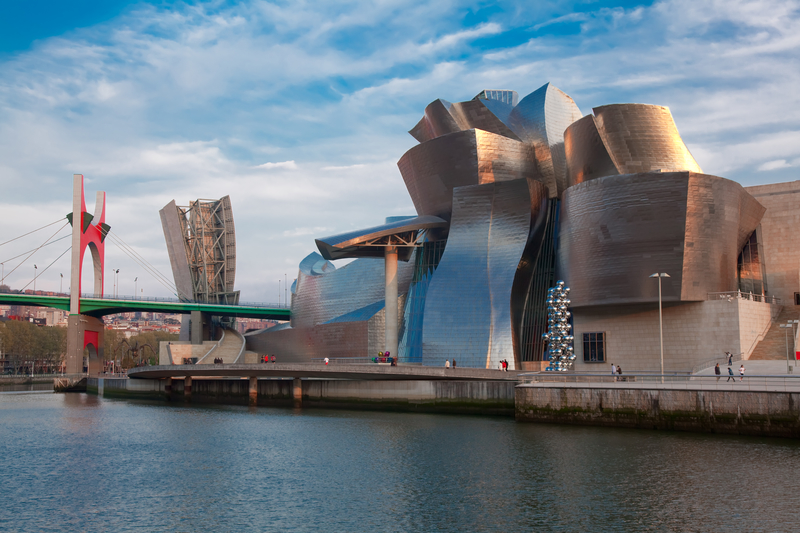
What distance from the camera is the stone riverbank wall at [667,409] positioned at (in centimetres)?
2231

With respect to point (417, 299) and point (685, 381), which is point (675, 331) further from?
point (417, 299)

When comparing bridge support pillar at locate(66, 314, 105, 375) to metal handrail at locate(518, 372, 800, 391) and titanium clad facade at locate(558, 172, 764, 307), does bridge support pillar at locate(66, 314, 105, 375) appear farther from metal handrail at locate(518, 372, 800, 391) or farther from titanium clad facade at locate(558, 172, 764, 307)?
metal handrail at locate(518, 372, 800, 391)

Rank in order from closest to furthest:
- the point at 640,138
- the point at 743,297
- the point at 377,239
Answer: the point at 640,138 → the point at 743,297 → the point at 377,239

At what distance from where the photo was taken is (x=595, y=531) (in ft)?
43.4

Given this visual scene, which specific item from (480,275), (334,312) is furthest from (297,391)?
(334,312)

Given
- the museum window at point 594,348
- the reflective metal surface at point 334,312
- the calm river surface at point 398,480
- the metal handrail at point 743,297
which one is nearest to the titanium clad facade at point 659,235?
the metal handrail at point 743,297

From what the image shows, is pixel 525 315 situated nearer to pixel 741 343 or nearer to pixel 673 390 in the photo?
pixel 741 343

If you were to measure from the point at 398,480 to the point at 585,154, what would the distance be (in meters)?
26.9

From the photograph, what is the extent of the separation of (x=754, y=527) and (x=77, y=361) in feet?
199

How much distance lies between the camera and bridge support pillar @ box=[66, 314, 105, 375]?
208 feet

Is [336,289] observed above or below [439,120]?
below

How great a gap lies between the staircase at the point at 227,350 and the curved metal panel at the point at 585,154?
33.6m

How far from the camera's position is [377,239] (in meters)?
45.2

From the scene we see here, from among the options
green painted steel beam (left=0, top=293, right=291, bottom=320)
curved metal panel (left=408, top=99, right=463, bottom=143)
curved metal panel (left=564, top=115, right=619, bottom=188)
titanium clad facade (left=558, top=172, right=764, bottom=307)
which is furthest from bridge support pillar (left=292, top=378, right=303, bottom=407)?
green painted steel beam (left=0, top=293, right=291, bottom=320)
